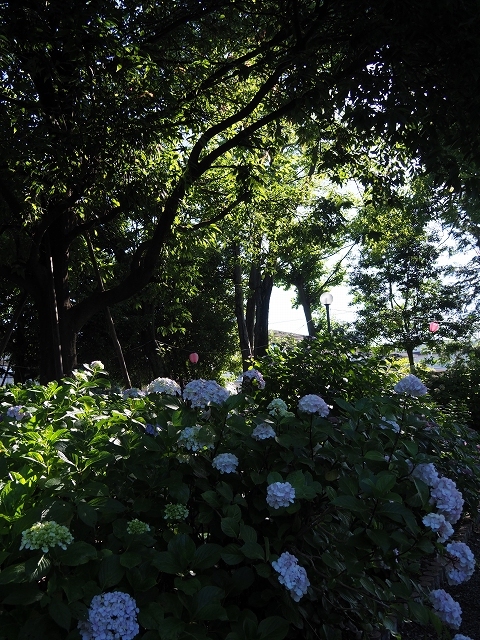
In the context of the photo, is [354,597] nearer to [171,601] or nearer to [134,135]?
[171,601]

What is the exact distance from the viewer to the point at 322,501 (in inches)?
77.7

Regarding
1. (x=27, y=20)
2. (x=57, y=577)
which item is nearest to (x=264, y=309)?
(x=27, y=20)

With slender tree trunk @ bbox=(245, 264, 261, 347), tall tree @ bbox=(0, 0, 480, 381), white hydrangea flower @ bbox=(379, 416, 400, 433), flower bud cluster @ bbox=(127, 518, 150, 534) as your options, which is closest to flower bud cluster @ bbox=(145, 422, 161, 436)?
flower bud cluster @ bbox=(127, 518, 150, 534)

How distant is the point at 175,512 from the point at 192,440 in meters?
0.25

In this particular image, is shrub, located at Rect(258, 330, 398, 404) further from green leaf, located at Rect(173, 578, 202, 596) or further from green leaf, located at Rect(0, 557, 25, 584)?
green leaf, located at Rect(0, 557, 25, 584)

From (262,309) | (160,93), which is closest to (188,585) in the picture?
Answer: (160,93)

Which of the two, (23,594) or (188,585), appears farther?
(188,585)

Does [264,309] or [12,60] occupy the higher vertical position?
[264,309]

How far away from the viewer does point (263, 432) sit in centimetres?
195

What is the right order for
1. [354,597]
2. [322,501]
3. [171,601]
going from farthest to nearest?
1. [322,501]
2. [354,597]
3. [171,601]

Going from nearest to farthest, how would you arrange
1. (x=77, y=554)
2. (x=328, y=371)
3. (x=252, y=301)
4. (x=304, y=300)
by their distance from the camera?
1. (x=77, y=554)
2. (x=328, y=371)
3. (x=252, y=301)
4. (x=304, y=300)

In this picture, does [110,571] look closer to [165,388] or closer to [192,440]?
[192,440]

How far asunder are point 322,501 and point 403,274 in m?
20.1

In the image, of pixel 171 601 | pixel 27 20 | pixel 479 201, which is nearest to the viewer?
pixel 171 601
